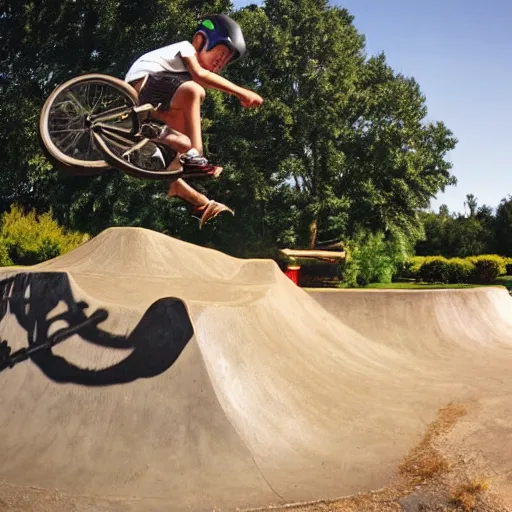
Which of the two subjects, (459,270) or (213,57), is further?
(459,270)

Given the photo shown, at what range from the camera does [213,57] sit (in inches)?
397

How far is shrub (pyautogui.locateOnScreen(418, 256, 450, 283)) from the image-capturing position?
31375mm

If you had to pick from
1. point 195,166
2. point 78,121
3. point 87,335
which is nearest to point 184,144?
point 195,166

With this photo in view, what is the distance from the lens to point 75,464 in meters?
6.39

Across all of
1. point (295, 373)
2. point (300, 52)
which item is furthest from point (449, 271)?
point (295, 373)

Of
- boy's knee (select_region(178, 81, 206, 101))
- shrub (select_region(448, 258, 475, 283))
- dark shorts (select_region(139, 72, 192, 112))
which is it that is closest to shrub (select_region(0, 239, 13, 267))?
dark shorts (select_region(139, 72, 192, 112))

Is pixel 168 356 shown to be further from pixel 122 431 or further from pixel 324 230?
pixel 324 230

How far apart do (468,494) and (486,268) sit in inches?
1098

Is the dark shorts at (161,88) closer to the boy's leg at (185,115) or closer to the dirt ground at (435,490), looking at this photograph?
the boy's leg at (185,115)

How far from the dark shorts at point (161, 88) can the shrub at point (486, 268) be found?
26.0 meters

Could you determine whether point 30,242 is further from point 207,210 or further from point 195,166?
point 195,166

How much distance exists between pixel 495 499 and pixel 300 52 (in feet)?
86.9

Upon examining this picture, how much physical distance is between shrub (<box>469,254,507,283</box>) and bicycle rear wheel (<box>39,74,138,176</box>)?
26.9 meters

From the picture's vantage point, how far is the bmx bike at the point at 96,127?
8680mm
